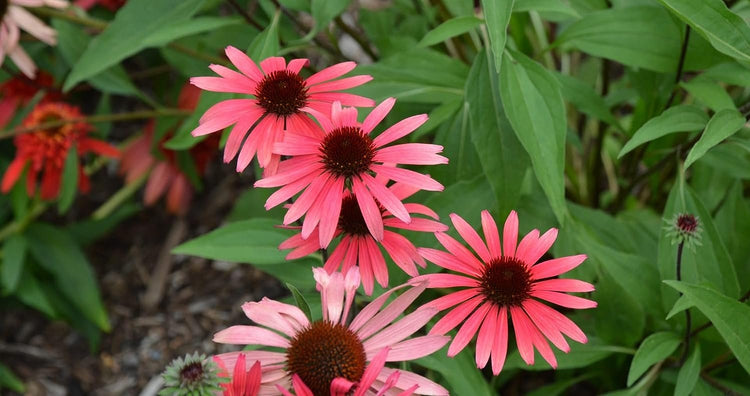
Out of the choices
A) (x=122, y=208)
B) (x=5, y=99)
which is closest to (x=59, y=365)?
(x=122, y=208)

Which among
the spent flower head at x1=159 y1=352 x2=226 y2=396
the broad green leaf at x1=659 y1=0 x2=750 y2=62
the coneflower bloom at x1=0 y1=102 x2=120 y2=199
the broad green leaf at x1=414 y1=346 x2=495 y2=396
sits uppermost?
the coneflower bloom at x1=0 y1=102 x2=120 y2=199

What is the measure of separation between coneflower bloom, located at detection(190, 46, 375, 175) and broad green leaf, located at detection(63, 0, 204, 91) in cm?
44

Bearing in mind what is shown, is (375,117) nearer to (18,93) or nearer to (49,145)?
(49,145)

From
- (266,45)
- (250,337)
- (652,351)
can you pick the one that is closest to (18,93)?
(266,45)

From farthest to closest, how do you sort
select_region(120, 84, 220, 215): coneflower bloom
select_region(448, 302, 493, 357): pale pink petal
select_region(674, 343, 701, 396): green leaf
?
select_region(120, 84, 220, 215): coneflower bloom → select_region(674, 343, 701, 396): green leaf → select_region(448, 302, 493, 357): pale pink petal

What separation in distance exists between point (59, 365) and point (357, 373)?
1259mm

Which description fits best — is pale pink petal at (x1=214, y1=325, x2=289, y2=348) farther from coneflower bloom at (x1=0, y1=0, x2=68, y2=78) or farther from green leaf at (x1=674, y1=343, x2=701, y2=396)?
coneflower bloom at (x1=0, y1=0, x2=68, y2=78)

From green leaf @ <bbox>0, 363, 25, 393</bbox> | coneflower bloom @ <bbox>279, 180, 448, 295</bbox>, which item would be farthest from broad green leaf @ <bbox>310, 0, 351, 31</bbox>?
green leaf @ <bbox>0, 363, 25, 393</bbox>

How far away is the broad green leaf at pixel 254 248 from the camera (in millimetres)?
1003

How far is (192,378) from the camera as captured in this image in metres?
0.64

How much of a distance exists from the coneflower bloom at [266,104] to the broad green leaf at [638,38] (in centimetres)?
43

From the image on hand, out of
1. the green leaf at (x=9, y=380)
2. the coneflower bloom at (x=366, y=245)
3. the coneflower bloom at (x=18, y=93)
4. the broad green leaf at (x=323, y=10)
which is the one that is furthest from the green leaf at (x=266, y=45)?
the green leaf at (x=9, y=380)

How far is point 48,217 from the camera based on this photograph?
195 centimetres

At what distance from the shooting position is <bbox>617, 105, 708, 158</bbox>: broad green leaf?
0.94 metres
